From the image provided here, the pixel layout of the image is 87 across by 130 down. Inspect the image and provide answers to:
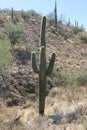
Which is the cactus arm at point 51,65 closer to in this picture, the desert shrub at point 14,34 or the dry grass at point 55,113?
the dry grass at point 55,113

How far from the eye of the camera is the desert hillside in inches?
627

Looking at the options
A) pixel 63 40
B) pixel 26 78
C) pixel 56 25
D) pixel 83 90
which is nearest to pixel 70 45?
pixel 63 40

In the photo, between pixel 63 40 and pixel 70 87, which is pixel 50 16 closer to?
pixel 63 40

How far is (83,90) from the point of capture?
2552cm

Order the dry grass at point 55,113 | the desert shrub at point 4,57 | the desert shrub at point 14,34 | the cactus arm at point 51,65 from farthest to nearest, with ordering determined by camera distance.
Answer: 1. the desert shrub at point 14,34
2. the desert shrub at point 4,57
3. the cactus arm at point 51,65
4. the dry grass at point 55,113

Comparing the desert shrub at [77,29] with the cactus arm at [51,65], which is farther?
the desert shrub at [77,29]

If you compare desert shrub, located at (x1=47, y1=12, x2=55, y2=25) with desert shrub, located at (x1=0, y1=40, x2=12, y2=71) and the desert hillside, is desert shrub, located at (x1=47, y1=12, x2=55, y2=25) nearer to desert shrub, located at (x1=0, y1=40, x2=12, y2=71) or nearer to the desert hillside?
the desert hillside

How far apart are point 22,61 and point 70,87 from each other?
24.2 feet

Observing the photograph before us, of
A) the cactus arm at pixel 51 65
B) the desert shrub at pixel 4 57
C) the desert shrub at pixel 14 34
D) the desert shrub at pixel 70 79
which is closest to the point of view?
the cactus arm at pixel 51 65

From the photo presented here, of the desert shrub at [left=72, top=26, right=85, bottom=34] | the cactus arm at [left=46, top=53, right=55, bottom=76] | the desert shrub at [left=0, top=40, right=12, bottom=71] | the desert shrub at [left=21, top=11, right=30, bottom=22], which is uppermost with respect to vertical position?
the desert shrub at [left=21, top=11, right=30, bottom=22]

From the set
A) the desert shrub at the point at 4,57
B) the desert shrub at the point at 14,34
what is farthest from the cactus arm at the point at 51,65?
the desert shrub at the point at 14,34

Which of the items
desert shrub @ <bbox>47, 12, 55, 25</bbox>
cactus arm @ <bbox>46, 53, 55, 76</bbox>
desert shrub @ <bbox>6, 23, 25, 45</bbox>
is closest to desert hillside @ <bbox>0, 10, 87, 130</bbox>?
desert shrub @ <bbox>6, 23, 25, 45</bbox>

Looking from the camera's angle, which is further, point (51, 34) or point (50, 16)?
point (50, 16)

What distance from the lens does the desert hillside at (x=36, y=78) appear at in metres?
15.9
